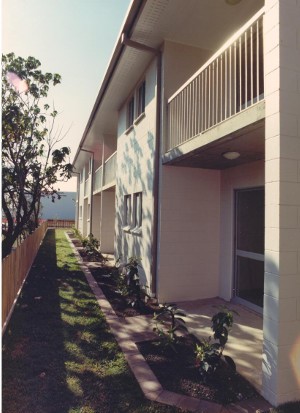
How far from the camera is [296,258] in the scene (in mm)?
3283

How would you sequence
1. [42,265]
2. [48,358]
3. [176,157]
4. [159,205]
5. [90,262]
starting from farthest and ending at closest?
[90,262] < [42,265] < [159,205] < [176,157] < [48,358]

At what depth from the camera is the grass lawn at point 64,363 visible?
324 cm

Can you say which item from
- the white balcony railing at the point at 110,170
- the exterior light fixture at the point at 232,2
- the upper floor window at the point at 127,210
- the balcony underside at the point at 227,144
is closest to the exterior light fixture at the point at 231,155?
the balcony underside at the point at 227,144

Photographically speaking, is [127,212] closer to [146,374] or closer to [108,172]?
[108,172]

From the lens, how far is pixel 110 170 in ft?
44.8

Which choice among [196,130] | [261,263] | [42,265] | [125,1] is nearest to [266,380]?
[261,263]

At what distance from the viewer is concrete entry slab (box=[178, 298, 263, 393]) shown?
4035 millimetres

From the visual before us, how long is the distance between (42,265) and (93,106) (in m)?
6.23

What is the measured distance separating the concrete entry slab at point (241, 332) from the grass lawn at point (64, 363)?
55.2 inches

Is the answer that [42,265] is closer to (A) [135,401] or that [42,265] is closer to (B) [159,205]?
(B) [159,205]

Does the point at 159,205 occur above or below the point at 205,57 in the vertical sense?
below

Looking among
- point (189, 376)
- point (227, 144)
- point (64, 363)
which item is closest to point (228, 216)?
point (227, 144)

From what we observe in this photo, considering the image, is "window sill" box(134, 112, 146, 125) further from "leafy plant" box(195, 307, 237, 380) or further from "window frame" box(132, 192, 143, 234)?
"leafy plant" box(195, 307, 237, 380)

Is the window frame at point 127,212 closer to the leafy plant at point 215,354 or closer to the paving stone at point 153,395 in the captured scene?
the leafy plant at point 215,354
